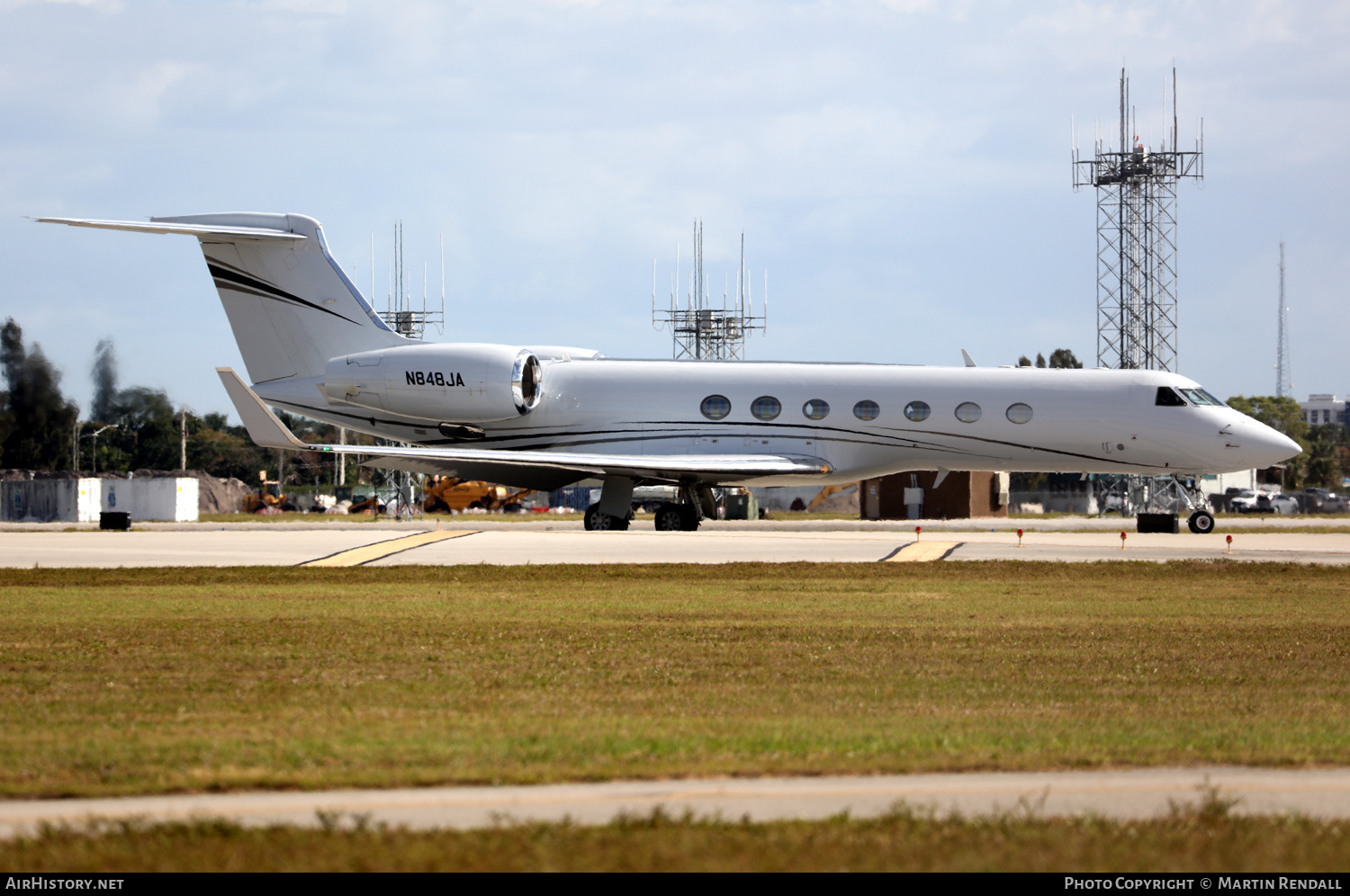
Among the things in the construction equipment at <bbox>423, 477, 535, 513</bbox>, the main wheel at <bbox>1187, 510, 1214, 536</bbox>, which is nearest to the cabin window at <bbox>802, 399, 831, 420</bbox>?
the main wheel at <bbox>1187, 510, 1214, 536</bbox>

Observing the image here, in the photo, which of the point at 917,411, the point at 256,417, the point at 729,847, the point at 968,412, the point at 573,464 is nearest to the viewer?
the point at 729,847

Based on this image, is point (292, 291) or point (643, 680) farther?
point (292, 291)

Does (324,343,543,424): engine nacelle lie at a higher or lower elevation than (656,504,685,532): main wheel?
higher

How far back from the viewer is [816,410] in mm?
30203

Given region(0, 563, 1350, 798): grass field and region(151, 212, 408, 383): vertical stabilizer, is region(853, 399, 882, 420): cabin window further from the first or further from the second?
region(0, 563, 1350, 798): grass field

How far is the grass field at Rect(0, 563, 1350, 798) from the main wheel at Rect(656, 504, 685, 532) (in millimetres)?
12821

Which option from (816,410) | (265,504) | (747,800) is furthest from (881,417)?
(265,504)

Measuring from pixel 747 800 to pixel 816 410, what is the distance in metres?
24.4

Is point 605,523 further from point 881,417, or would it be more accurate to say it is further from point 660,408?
point 881,417

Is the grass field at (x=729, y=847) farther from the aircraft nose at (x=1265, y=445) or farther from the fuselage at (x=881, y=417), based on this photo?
the aircraft nose at (x=1265, y=445)

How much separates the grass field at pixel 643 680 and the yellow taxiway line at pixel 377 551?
12.9 ft

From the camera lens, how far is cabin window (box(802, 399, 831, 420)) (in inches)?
1188

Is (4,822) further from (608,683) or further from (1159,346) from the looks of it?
(1159,346)

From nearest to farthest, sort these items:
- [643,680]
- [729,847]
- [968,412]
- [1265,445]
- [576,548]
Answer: [729,847] → [643,680] → [576,548] → [1265,445] → [968,412]
